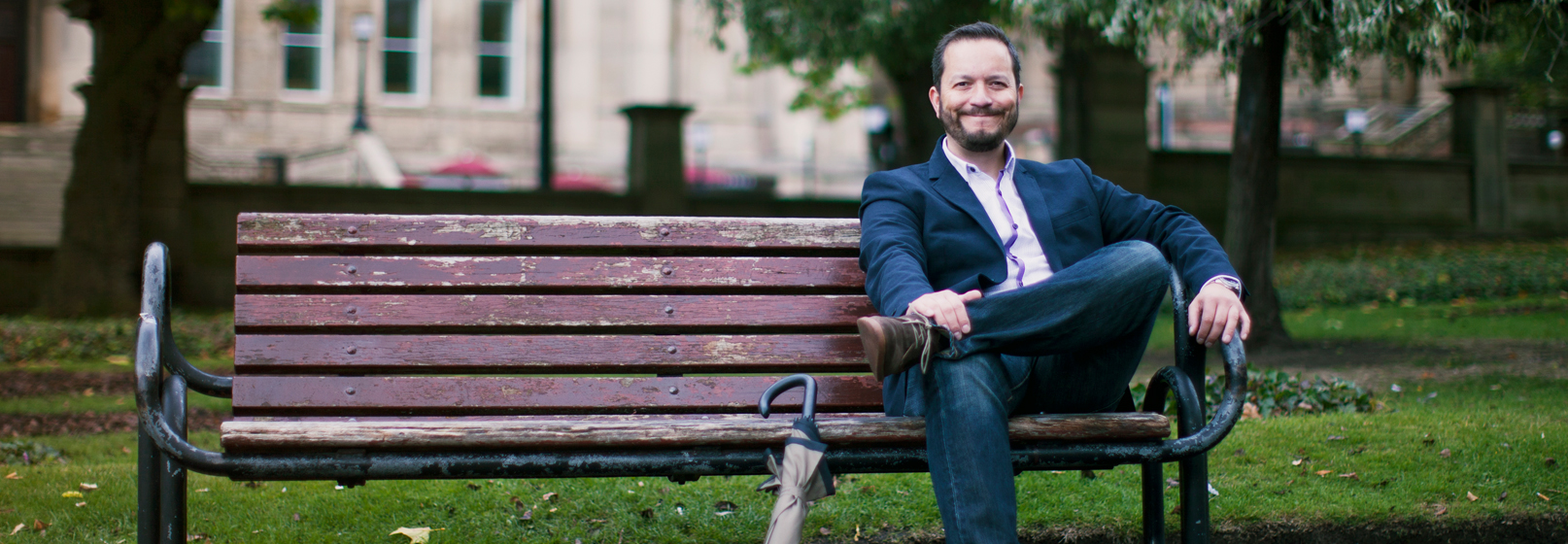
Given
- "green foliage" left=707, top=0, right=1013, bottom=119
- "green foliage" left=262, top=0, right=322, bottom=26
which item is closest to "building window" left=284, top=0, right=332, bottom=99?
"green foliage" left=262, top=0, right=322, bottom=26

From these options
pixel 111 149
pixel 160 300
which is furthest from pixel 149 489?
pixel 111 149

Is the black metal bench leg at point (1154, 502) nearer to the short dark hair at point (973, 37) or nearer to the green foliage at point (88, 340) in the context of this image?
the short dark hair at point (973, 37)

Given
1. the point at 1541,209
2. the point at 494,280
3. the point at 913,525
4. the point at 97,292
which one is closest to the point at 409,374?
the point at 494,280

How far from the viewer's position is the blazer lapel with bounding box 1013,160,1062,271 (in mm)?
3076

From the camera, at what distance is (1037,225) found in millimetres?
3094

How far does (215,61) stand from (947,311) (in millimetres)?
27997

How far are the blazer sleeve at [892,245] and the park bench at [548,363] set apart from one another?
0.19m

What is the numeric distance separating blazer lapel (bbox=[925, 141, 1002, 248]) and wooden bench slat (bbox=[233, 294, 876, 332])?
37 centimetres

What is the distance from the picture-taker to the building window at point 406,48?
28.3 m

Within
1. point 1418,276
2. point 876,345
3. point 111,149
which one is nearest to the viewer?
point 876,345

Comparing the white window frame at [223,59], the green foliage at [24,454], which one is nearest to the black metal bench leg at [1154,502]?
the green foliage at [24,454]

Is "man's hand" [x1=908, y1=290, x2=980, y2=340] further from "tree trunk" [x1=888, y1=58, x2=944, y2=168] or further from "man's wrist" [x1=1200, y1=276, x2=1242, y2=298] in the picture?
"tree trunk" [x1=888, y1=58, x2=944, y2=168]

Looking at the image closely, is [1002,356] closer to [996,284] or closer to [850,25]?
[996,284]

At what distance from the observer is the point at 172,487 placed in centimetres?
272
